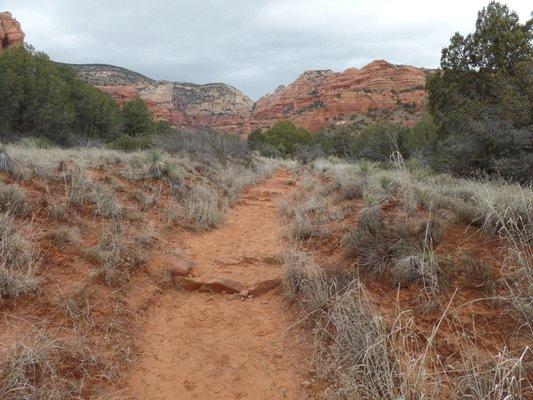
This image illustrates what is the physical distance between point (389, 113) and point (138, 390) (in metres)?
66.1

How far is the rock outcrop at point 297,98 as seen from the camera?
66562 mm

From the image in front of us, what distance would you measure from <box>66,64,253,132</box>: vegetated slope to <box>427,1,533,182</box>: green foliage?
173ft

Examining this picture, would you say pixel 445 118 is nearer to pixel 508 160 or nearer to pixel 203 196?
pixel 508 160

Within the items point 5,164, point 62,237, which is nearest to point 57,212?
point 62,237

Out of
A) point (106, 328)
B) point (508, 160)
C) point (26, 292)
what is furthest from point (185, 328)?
point (508, 160)

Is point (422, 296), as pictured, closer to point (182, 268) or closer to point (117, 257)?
point (182, 268)

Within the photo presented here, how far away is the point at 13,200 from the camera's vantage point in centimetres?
433

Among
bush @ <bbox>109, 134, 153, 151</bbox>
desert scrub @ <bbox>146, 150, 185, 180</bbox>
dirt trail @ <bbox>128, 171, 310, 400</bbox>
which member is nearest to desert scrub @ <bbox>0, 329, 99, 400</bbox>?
dirt trail @ <bbox>128, 171, 310, 400</bbox>

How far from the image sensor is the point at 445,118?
13.0 metres

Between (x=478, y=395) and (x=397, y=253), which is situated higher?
(x=397, y=253)

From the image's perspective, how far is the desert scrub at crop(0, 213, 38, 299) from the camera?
10.5 ft

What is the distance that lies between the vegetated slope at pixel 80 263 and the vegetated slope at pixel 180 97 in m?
58.4

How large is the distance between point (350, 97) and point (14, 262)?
252 feet

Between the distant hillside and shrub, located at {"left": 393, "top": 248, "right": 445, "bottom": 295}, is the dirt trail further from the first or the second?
the distant hillside
